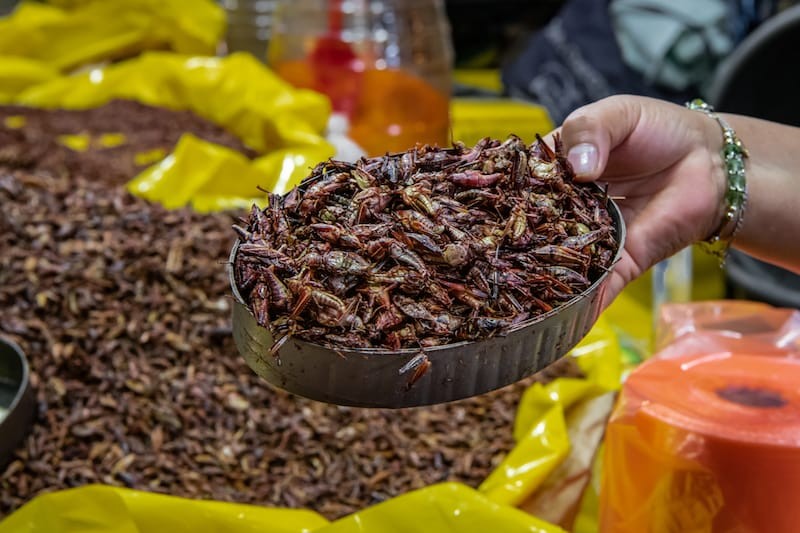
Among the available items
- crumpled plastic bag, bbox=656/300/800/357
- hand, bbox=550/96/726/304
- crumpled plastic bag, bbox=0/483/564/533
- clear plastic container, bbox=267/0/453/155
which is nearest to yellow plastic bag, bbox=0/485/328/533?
crumpled plastic bag, bbox=0/483/564/533

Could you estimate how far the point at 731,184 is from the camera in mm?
1113

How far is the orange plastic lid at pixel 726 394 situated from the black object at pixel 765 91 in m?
0.94

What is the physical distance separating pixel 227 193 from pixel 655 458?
1.23m

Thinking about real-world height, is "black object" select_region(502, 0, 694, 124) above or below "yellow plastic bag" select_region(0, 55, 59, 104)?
above

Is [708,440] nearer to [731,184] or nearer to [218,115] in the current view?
[731,184]

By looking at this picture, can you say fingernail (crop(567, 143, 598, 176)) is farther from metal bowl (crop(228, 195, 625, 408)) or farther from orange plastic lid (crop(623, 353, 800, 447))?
orange plastic lid (crop(623, 353, 800, 447))

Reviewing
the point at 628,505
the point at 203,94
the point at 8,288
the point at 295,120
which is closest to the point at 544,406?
the point at 628,505

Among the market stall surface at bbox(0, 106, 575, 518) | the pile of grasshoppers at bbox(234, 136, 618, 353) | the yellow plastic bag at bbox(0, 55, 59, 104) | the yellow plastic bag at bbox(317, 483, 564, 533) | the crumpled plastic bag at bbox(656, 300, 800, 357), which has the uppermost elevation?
the pile of grasshoppers at bbox(234, 136, 618, 353)

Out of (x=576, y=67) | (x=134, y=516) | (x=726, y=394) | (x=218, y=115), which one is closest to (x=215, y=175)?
(x=218, y=115)

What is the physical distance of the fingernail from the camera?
929mm

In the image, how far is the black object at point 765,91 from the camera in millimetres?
1993

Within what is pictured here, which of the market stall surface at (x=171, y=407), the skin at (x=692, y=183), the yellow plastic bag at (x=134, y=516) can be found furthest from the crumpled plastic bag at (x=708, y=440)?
the yellow plastic bag at (x=134, y=516)

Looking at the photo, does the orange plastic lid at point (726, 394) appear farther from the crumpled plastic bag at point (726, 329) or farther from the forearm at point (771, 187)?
the forearm at point (771, 187)

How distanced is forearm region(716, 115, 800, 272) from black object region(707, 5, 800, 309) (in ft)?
3.03
